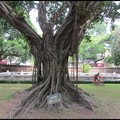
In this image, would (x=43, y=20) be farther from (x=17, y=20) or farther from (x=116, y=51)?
(x=116, y=51)

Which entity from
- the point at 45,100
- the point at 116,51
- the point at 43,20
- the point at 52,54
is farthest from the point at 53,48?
the point at 116,51

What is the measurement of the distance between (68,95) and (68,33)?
2.15m

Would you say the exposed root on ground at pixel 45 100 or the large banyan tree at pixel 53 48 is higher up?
the large banyan tree at pixel 53 48

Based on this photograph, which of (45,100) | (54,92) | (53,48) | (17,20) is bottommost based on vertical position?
(45,100)

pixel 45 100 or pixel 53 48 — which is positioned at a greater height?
pixel 53 48

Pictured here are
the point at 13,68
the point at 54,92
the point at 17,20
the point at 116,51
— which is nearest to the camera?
the point at 54,92

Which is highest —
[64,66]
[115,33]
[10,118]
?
[115,33]

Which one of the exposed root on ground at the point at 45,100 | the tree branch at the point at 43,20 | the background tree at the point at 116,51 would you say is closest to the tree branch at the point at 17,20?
the tree branch at the point at 43,20

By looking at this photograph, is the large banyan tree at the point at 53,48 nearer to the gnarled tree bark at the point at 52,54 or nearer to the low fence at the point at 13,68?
the gnarled tree bark at the point at 52,54

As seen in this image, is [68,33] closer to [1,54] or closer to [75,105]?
[75,105]

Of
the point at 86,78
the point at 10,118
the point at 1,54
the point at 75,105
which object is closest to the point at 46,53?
the point at 75,105

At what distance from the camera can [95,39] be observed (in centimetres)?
4056

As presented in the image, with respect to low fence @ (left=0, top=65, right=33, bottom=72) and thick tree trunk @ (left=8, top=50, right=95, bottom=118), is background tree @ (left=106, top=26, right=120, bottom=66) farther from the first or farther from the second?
thick tree trunk @ (left=8, top=50, right=95, bottom=118)

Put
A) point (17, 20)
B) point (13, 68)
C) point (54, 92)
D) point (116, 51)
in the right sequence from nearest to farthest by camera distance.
Result: 1. point (54, 92)
2. point (17, 20)
3. point (116, 51)
4. point (13, 68)
